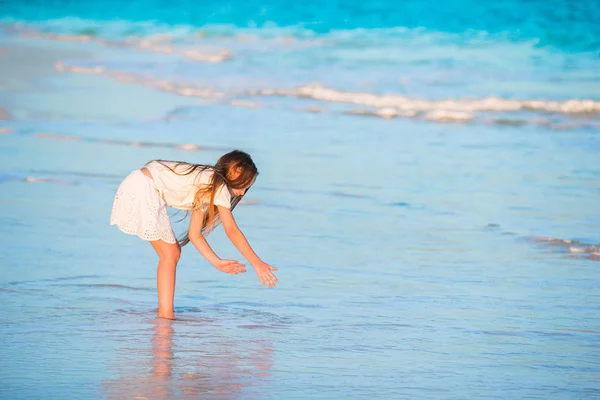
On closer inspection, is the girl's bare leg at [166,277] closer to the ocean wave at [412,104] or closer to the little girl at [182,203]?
the little girl at [182,203]

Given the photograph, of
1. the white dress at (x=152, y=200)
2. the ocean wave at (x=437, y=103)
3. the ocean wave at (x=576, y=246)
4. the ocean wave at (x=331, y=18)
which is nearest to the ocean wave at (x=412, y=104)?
the ocean wave at (x=437, y=103)

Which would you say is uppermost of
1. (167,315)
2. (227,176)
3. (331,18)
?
(331,18)

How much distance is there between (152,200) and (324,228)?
264 cm

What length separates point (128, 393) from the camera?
4.08m

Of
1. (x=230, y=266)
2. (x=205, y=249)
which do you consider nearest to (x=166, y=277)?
(x=205, y=249)

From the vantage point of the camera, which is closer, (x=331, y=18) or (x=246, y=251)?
(x=246, y=251)

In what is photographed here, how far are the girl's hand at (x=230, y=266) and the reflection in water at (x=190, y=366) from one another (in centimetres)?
31

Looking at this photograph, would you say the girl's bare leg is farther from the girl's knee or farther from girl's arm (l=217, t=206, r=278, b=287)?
girl's arm (l=217, t=206, r=278, b=287)

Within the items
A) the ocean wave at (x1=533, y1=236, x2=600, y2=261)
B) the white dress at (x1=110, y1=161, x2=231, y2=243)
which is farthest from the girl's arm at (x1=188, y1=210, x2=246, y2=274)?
the ocean wave at (x1=533, y1=236, x2=600, y2=261)

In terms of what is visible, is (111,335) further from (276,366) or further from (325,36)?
(325,36)

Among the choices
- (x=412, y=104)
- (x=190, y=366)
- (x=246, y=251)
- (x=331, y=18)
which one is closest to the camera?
(x=190, y=366)

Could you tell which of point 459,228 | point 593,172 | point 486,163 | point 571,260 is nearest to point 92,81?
point 486,163

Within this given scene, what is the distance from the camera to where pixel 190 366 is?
453 centimetres

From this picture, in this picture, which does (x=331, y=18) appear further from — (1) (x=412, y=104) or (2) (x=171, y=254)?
(2) (x=171, y=254)
